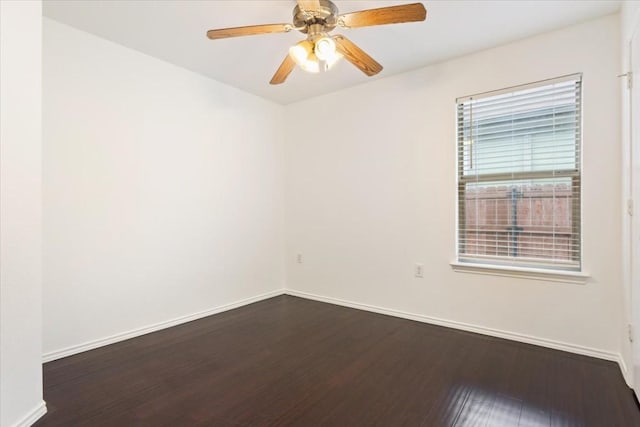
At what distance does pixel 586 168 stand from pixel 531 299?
1.10 m

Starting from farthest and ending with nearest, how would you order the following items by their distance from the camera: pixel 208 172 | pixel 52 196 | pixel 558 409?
pixel 208 172, pixel 52 196, pixel 558 409

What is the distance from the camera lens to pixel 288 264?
4.35 m

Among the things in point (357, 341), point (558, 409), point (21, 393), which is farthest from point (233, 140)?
point (558, 409)

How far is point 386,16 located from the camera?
1823mm

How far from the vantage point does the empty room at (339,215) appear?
1785 millimetres

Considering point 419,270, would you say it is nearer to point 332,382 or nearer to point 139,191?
point 332,382

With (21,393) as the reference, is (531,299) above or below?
above

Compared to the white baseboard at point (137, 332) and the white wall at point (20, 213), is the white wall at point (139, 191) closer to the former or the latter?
the white baseboard at point (137, 332)

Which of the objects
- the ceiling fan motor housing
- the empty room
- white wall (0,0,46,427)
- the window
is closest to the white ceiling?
the empty room

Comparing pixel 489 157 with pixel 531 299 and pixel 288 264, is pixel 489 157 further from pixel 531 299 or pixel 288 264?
pixel 288 264

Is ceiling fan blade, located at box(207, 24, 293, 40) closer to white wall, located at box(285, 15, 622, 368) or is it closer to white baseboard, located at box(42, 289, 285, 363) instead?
white wall, located at box(285, 15, 622, 368)

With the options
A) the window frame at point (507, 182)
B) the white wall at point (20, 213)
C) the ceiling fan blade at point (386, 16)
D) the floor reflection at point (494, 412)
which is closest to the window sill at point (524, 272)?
the window frame at point (507, 182)

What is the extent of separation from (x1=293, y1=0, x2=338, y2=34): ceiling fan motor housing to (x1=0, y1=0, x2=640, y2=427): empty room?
0.05 feet

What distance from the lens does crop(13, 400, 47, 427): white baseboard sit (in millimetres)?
1612
